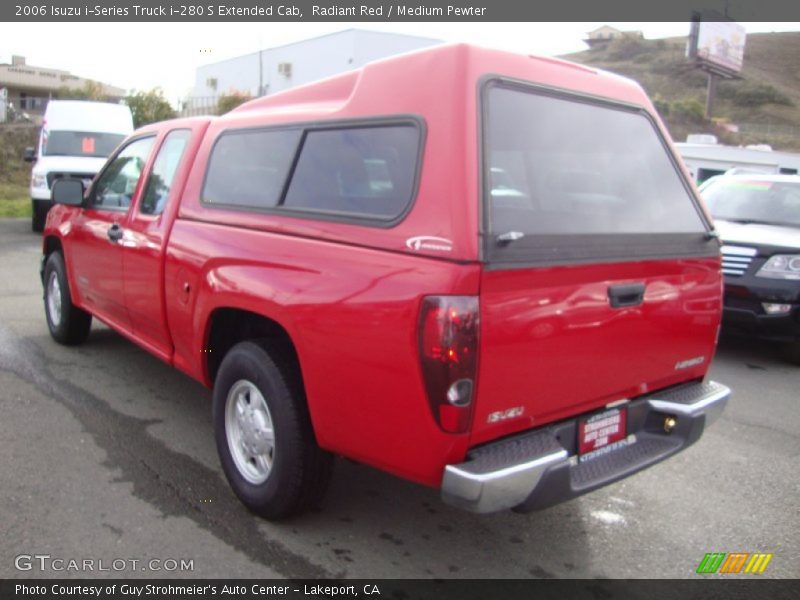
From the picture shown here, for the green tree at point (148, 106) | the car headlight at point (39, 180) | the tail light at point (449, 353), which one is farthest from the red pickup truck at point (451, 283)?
the green tree at point (148, 106)

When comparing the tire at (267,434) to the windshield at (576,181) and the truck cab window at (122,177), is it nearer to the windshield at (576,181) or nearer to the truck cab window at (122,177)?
the windshield at (576,181)

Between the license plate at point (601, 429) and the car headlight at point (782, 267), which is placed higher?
the car headlight at point (782, 267)

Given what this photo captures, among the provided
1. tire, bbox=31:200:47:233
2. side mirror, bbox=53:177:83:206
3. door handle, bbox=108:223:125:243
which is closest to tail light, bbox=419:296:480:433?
door handle, bbox=108:223:125:243

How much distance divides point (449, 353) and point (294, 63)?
46.1 metres

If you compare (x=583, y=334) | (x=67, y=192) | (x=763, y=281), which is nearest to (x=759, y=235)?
(x=763, y=281)

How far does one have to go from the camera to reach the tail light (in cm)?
240

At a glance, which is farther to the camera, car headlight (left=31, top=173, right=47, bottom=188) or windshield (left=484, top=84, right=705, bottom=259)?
car headlight (left=31, top=173, right=47, bottom=188)

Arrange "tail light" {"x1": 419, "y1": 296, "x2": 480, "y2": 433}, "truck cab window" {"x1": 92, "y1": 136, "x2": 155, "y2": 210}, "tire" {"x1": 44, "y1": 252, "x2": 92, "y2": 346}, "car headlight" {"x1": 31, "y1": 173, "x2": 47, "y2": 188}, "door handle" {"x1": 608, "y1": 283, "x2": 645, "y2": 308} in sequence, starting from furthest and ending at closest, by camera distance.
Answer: "car headlight" {"x1": 31, "y1": 173, "x2": 47, "y2": 188}, "tire" {"x1": 44, "y1": 252, "x2": 92, "y2": 346}, "truck cab window" {"x1": 92, "y1": 136, "x2": 155, "y2": 210}, "door handle" {"x1": 608, "y1": 283, "x2": 645, "y2": 308}, "tail light" {"x1": 419, "y1": 296, "x2": 480, "y2": 433}

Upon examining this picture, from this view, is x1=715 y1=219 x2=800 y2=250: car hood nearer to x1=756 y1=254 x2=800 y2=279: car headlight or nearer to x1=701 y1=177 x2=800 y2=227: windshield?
x1=756 y1=254 x2=800 y2=279: car headlight

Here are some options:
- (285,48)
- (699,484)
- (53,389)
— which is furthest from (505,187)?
(285,48)

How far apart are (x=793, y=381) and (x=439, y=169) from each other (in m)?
4.78

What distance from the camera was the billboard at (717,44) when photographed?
44.4 metres

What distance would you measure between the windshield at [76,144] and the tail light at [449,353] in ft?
42.3

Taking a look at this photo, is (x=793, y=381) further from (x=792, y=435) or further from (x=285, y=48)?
(x=285, y=48)
